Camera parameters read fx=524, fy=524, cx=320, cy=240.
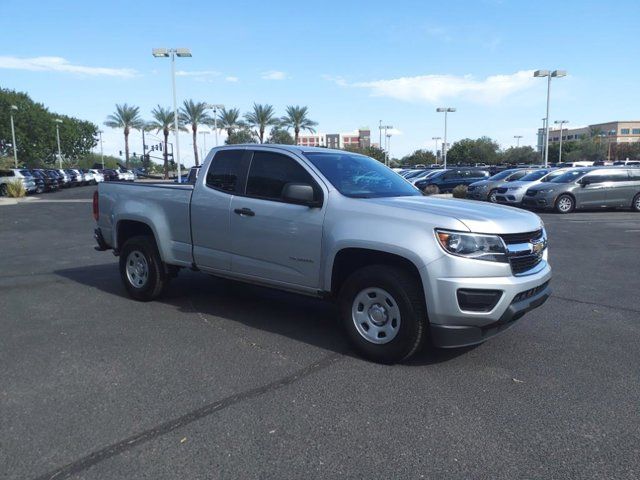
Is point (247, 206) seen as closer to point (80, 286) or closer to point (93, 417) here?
point (93, 417)

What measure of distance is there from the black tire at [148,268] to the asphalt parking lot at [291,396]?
0.60ft

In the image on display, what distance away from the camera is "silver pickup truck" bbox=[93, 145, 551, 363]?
13.3 feet

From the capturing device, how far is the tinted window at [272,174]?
16.9 feet

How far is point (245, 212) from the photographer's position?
5324 millimetres

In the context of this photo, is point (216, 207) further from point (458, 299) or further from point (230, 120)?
point (230, 120)

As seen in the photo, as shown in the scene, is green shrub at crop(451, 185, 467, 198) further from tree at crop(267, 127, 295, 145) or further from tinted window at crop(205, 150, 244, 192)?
tree at crop(267, 127, 295, 145)

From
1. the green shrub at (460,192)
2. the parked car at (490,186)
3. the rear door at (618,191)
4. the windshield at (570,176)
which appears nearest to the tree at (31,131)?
the green shrub at (460,192)

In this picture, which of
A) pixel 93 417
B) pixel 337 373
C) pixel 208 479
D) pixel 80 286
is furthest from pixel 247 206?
pixel 80 286

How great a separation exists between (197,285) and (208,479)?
4.90m

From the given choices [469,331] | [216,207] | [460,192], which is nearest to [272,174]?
[216,207]

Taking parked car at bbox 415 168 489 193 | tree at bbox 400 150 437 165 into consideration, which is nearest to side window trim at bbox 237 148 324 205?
parked car at bbox 415 168 489 193

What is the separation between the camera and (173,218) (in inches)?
241

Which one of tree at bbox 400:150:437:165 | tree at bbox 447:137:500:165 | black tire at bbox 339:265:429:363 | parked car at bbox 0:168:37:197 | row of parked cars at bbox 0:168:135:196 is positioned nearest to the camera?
black tire at bbox 339:265:429:363

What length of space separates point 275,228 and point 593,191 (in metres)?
17.4
